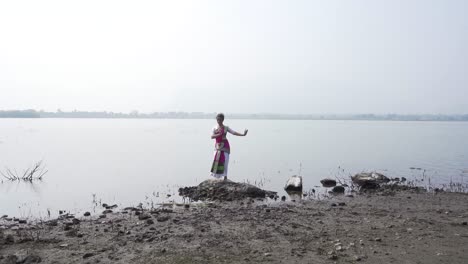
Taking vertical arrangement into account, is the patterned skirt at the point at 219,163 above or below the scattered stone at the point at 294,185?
above

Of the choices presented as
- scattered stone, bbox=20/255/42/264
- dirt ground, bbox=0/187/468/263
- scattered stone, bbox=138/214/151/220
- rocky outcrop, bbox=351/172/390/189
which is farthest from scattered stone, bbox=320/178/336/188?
scattered stone, bbox=20/255/42/264

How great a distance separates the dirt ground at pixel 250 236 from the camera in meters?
7.26

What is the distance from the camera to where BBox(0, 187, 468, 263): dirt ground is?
23.8ft

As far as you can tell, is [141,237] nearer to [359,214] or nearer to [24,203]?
[359,214]

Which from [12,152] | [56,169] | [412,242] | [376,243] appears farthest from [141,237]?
[12,152]

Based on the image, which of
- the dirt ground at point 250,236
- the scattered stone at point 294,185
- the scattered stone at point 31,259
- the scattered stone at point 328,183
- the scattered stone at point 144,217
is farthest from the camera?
the scattered stone at point 328,183

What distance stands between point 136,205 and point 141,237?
18.6ft

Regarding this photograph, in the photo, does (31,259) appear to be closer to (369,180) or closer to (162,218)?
(162,218)

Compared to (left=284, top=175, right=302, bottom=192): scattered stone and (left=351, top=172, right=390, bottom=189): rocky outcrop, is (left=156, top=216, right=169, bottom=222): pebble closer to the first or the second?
(left=284, top=175, right=302, bottom=192): scattered stone

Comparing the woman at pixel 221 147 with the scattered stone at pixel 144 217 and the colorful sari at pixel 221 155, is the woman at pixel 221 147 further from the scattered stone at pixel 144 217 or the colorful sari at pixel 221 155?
the scattered stone at pixel 144 217

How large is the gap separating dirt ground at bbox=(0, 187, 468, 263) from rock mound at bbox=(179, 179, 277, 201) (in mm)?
1474

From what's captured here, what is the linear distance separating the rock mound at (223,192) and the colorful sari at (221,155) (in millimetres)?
462

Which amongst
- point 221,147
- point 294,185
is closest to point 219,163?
point 221,147

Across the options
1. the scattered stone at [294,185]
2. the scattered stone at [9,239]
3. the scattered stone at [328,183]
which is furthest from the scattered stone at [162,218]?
the scattered stone at [328,183]
